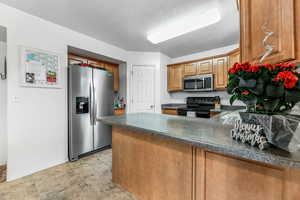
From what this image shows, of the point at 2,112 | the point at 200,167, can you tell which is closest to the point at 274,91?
the point at 200,167

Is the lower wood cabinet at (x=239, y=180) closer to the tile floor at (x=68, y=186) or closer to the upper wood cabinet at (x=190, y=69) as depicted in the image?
the tile floor at (x=68, y=186)

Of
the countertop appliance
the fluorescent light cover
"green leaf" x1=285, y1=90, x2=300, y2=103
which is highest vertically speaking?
the fluorescent light cover

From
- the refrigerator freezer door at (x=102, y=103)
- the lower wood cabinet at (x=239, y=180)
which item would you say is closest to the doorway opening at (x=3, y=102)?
the refrigerator freezer door at (x=102, y=103)

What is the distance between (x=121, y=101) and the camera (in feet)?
12.4

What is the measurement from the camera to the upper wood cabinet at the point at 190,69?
143 inches

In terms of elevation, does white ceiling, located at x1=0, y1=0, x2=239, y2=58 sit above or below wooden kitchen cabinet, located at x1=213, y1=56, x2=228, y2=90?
above

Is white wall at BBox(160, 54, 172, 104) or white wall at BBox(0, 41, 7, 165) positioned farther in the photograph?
white wall at BBox(160, 54, 172, 104)

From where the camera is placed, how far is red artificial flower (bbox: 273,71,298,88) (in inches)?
22.3

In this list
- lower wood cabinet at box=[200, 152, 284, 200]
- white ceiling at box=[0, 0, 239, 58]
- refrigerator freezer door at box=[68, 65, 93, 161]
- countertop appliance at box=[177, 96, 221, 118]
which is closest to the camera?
lower wood cabinet at box=[200, 152, 284, 200]

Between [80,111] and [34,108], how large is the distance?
0.68 meters

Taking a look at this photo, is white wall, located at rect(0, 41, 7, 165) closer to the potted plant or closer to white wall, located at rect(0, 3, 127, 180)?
white wall, located at rect(0, 3, 127, 180)

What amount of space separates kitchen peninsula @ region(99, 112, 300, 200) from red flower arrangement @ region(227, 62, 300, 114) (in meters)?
0.23

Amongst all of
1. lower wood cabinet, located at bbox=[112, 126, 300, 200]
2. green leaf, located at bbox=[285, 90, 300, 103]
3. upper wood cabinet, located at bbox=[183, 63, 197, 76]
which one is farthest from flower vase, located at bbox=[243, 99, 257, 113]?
upper wood cabinet, located at bbox=[183, 63, 197, 76]

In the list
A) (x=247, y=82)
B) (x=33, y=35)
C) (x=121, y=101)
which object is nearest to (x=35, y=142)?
(x=33, y=35)
